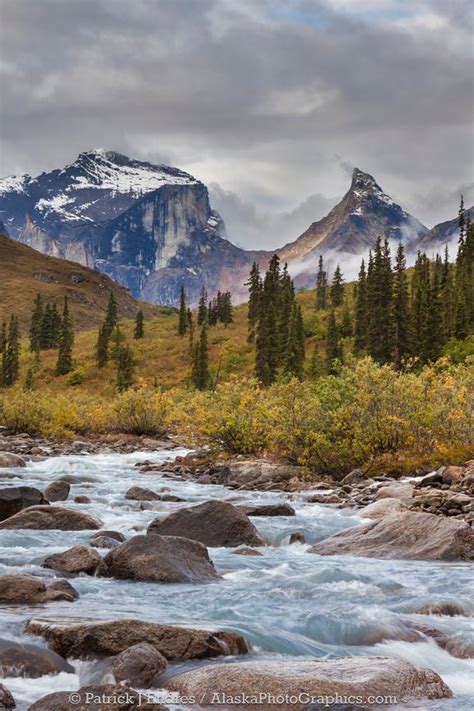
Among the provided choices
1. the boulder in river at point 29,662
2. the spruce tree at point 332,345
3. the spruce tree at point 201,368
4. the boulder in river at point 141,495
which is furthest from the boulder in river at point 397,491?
the spruce tree at point 201,368

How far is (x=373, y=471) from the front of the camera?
76.6ft

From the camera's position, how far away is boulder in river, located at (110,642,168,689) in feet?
24.6

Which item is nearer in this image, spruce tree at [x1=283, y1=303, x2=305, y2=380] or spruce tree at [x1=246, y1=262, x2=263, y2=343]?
spruce tree at [x1=283, y1=303, x2=305, y2=380]

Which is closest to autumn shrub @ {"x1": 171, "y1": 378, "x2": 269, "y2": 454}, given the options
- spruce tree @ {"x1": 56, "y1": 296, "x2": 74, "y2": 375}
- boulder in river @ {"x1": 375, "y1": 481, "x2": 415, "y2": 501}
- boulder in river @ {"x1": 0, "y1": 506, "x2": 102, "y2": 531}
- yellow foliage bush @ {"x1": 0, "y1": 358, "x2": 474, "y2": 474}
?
yellow foliage bush @ {"x1": 0, "y1": 358, "x2": 474, "y2": 474}

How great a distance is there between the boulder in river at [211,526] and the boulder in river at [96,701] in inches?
314

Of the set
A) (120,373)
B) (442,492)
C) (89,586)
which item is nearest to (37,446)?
(442,492)

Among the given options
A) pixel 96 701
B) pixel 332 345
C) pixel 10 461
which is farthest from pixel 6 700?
pixel 332 345

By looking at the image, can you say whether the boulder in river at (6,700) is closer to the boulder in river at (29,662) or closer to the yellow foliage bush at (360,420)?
the boulder in river at (29,662)

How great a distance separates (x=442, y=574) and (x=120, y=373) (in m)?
66.7

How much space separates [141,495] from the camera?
20594 millimetres

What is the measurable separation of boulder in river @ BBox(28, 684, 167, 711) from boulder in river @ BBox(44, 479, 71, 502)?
13.9m

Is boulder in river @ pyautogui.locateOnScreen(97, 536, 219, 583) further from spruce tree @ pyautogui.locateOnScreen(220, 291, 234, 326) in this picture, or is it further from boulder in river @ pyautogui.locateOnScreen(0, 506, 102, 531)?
spruce tree @ pyautogui.locateOnScreen(220, 291, 234, 326)

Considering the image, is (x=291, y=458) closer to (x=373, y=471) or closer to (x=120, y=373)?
(x=373, y=471)

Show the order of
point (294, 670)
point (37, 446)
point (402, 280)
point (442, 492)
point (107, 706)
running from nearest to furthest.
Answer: point (107, 706) < point (294, 670) < point (442, 492) < point (37, 446) < point (402, 280)
